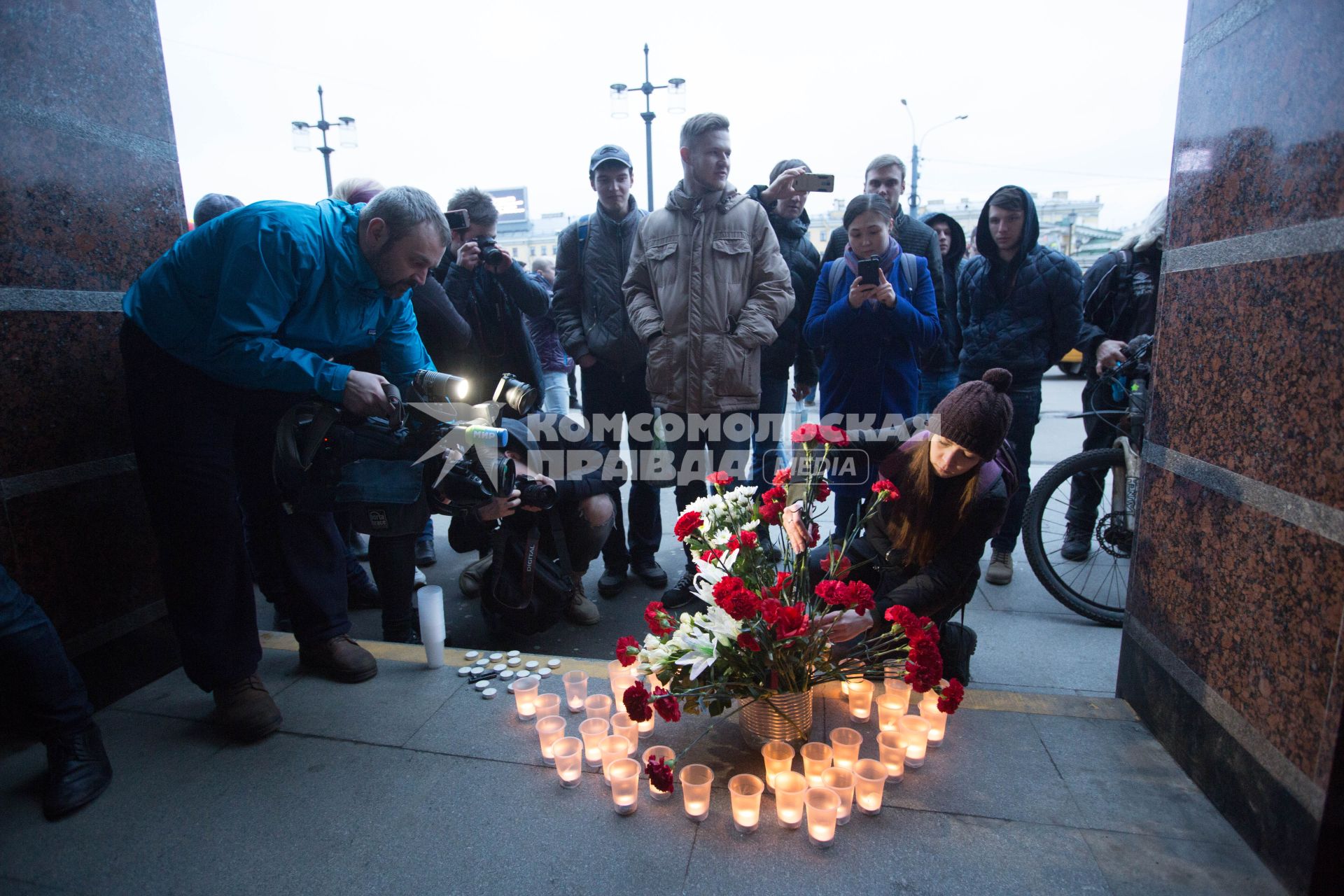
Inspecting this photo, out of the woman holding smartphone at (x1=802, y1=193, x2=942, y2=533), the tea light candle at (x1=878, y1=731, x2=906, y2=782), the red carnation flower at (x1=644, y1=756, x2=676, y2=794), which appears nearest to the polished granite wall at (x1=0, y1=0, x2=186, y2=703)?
the red carnation flower at (x1=644, y1=756, x2=676, y2=794)

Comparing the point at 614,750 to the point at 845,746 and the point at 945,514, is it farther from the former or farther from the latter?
the point at 945,514

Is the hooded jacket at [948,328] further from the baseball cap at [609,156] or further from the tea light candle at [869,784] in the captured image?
the tea light candle at [869,784]

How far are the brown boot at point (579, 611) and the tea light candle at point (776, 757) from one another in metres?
1.59

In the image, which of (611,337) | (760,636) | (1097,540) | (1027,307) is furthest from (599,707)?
(1027,307)

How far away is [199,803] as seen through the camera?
2.05 metres

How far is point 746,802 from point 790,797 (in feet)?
0.38

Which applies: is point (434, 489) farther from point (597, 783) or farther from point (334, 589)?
point (597, 783)

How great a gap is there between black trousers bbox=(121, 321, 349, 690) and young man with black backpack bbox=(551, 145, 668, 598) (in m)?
1.70

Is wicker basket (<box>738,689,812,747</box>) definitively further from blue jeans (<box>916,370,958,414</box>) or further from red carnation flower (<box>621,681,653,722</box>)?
blue jeans (<box>916,370,958,414</box>)

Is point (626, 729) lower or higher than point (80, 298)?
lower

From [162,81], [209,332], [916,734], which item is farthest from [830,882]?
[162,81]

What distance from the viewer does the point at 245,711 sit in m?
2.35

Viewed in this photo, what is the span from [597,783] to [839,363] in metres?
2.42

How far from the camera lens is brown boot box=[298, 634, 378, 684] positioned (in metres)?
2.70
